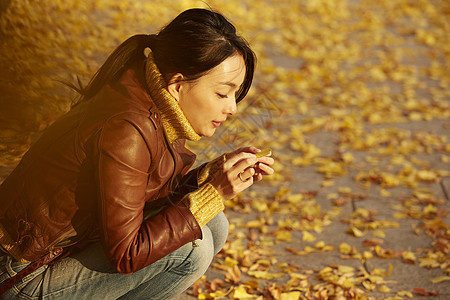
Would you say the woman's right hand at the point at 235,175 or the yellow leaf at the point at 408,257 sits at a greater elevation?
the woman's right hand at the point at 235,175

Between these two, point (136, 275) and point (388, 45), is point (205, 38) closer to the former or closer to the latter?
point (136, 275)

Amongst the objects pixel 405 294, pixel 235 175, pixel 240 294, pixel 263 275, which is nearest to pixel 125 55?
pixel 235 175

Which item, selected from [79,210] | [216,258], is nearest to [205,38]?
[79,210]

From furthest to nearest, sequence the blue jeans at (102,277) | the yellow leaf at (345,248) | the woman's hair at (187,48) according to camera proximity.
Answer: the yellow leaf at (345,248)
the blue jeans at (102,277)
the woman's hair at (187,48)

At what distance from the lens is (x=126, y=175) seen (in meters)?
1.93

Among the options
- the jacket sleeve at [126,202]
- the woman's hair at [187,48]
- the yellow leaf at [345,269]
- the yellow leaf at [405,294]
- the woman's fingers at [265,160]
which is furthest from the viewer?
the yellow leaf at [345,269]

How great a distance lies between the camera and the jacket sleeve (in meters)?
1.92

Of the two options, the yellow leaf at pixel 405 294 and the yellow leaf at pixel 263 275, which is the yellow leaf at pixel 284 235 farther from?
the yellow leaf at pixel 405 294

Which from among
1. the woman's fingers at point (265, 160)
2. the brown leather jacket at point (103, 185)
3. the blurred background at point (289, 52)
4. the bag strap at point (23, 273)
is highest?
the brown leather jacket at point (103, 185)

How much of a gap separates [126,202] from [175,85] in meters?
0.48

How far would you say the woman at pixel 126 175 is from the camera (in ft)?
6.43

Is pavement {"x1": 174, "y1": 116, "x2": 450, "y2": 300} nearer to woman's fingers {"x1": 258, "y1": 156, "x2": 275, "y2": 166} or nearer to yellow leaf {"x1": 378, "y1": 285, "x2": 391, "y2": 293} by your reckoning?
yellow leaf {"x1": 378, "y1": 285, "x2": 391, "y2": 293}

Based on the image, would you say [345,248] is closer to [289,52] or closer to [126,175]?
[126,175]

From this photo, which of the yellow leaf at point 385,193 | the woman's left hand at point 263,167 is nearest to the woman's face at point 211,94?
the woman's left hand at point 263,167
